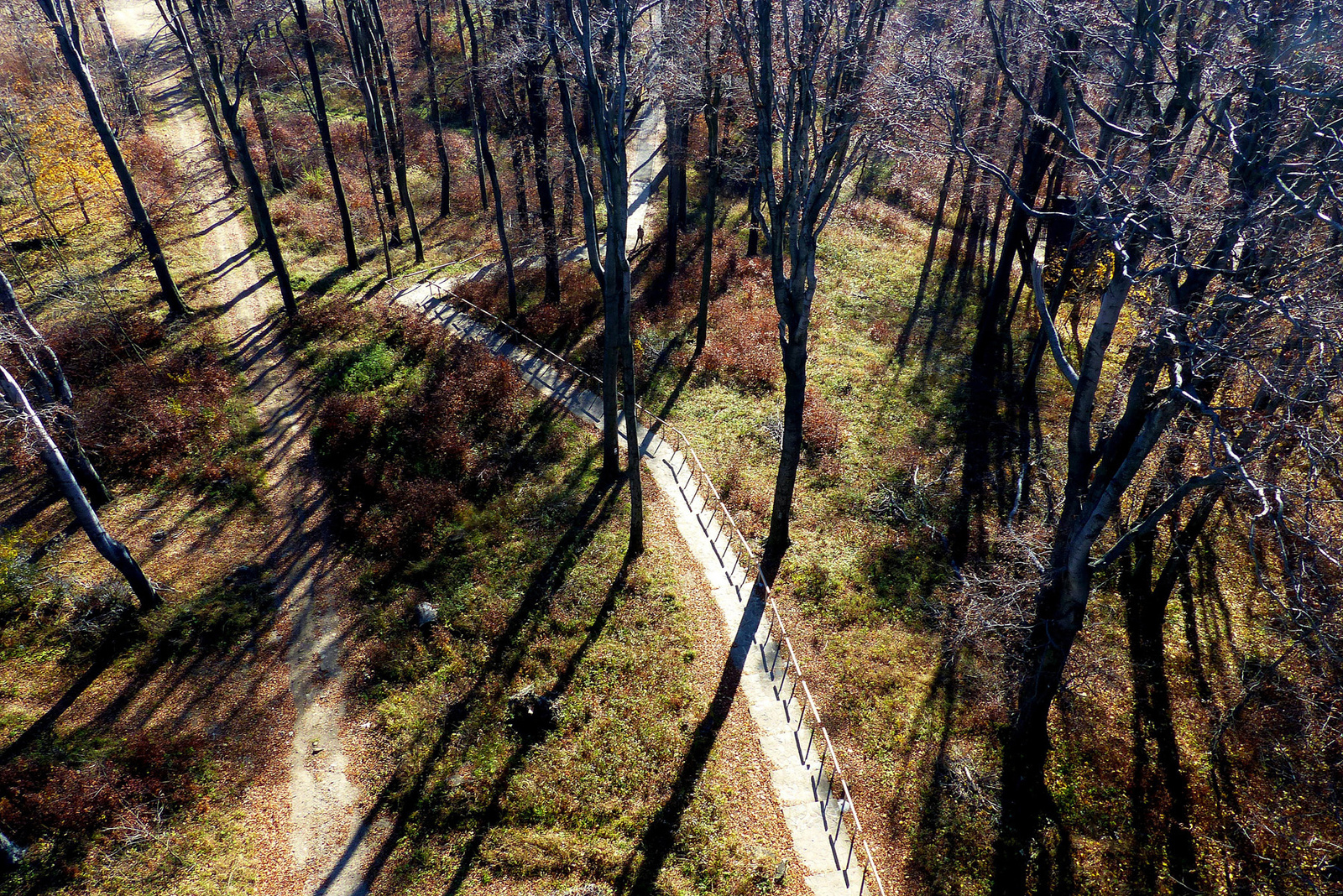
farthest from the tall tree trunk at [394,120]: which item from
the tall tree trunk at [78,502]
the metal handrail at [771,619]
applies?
the tall tree trunk at [78,502]

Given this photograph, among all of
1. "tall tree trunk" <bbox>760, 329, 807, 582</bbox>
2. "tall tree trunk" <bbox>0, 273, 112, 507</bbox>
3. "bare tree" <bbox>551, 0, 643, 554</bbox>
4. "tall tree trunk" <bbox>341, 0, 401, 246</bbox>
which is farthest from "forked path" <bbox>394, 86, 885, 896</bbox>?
"tall tree trunk" <bbox>0, 273, 112, 507</bbox>

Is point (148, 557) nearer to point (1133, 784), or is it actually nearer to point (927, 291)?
point (1133, 784)

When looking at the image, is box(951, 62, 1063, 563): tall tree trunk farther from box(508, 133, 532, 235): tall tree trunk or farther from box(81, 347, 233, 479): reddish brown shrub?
box(81, 347, 233, 479): reddish brown shrub

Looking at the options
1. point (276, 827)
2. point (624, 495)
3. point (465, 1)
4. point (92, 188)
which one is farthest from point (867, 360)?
point (92, 188)

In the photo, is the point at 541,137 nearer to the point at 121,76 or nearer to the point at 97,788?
the point at 97,788

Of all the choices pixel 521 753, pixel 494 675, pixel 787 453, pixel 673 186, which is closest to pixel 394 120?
pixel 673 186

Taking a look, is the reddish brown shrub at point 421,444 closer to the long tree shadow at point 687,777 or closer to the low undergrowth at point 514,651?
the low undergrowth at point 514,651

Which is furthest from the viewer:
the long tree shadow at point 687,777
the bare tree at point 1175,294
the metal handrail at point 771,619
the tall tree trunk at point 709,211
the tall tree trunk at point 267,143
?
the tall tree trunk at point 267,143
